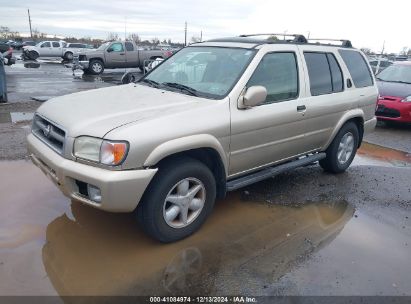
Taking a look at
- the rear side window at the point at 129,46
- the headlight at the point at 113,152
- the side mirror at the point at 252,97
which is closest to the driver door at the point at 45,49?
the rear side window at the point at 129,46

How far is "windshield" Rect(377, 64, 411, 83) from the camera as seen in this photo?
34.3 feet

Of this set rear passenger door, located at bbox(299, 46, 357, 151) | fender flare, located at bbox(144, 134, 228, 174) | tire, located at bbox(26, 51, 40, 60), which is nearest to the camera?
fender flare, located at bbox(144, 134, 228, 174)

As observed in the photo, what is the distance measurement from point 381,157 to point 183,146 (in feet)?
16.5

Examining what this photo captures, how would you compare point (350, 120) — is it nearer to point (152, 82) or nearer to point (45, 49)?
point (152, 82)

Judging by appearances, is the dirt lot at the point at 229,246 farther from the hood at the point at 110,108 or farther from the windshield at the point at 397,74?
the windshield at the point at 397,74

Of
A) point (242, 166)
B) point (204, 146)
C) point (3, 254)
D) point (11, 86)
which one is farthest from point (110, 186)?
point (11, 86)

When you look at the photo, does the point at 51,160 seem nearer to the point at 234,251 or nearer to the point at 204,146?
the point at 204,146

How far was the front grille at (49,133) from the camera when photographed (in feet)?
11.0

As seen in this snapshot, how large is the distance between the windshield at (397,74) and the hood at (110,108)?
8704mm

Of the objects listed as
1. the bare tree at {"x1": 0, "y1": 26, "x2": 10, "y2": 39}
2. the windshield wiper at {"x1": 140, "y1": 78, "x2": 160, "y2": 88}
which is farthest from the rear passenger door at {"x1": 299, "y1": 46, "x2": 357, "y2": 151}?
the bare tree at {"x1": 0, "y1": 26, "x2": 10, "y2": 39}

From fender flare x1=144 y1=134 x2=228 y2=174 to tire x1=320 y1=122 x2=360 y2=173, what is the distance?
2441 millimetres

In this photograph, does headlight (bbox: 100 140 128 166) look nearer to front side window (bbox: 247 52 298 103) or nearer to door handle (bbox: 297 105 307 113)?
front side window (bbox: 247 52 298 103)

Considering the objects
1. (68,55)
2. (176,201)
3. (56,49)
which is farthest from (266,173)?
(56,49)

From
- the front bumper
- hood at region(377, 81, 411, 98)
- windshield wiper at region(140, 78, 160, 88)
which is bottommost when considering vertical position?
hood at region(377, 81, 411, 98)
